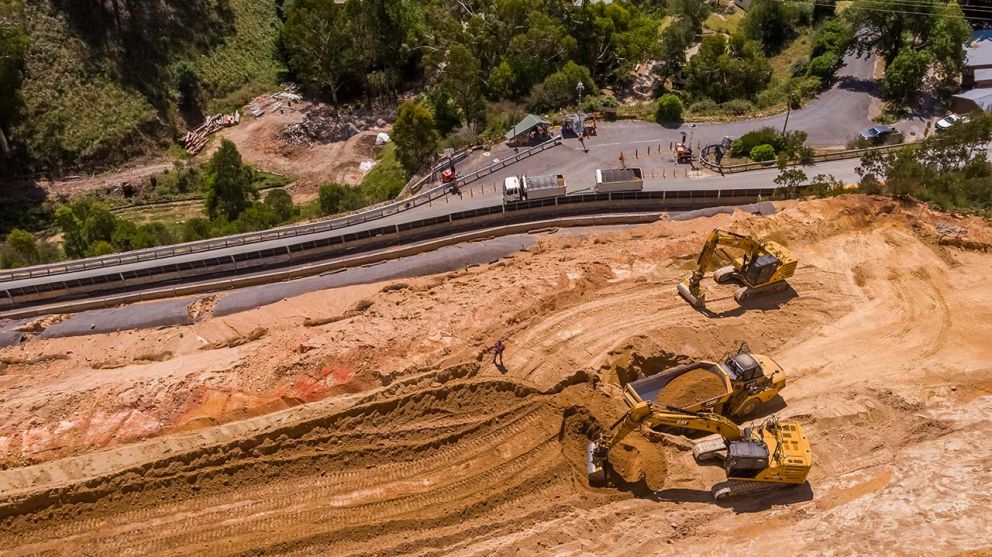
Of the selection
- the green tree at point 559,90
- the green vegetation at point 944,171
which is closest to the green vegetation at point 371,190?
the green tree at point 559,90

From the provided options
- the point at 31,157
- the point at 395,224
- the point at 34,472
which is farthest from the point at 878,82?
the point at 31,157

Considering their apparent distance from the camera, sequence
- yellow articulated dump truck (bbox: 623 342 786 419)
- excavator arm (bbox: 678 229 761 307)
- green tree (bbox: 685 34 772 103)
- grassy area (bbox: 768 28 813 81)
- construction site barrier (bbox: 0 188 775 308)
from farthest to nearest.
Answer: grassy area (bbox: 768 28 813 81) < green tree (bbox: 685 34 772 103) < construction site barrier (bbox: 0 188 775 308) < excavator arm (bbox: 678 229 761 307) < yellow articulated dump truck (bbox: 623 342 786 419)

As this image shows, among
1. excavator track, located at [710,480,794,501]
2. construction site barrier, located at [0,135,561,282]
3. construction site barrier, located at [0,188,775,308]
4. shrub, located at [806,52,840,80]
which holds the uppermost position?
shrub, located at [806,52,840,80]

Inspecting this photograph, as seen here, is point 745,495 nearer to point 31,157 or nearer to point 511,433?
point 511,433

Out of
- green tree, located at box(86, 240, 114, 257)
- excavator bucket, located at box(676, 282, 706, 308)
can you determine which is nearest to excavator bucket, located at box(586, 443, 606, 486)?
excavator bucket, located at box(676, 282, 706, 308)

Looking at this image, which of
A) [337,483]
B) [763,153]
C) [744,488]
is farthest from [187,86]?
[744,488]

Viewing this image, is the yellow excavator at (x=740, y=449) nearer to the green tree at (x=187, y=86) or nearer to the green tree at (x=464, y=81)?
the green tree at (x=464, y=81)

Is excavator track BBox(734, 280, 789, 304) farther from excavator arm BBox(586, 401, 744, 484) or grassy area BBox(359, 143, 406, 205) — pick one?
grassy area BBox(359, 143, 406, 205)
